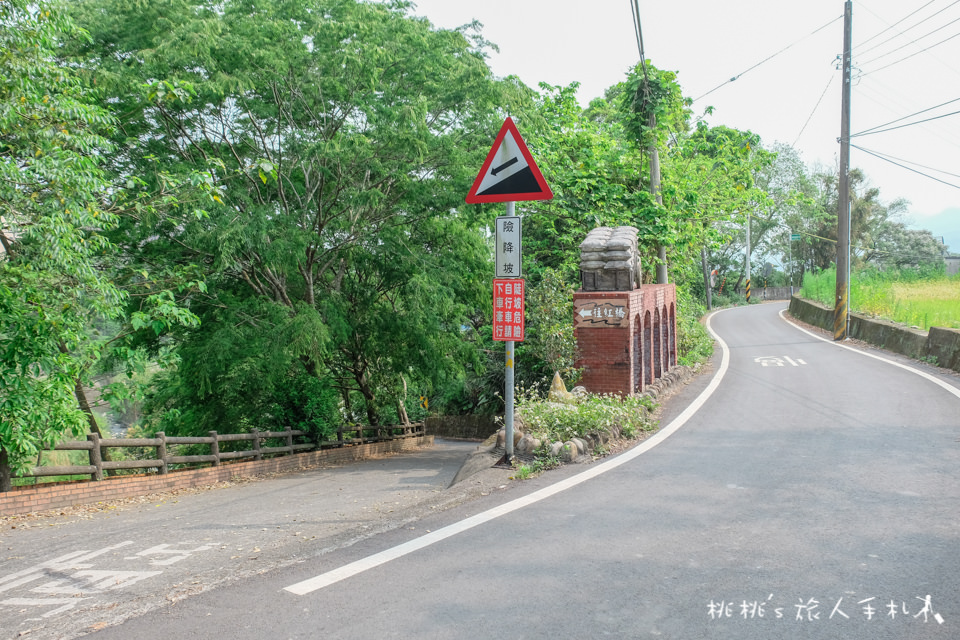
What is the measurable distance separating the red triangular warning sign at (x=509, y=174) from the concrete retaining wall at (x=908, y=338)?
1197cm

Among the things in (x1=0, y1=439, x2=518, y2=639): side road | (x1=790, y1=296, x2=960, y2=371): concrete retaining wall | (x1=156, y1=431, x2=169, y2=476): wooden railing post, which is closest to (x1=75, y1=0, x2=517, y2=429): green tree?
(x1=156, y1=431, x2=169, y2=476): wooden railing post

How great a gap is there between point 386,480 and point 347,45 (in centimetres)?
743

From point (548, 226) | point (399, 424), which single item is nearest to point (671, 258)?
point (548, 226)

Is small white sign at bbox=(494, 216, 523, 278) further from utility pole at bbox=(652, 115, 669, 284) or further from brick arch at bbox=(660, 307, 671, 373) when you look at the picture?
utility pole at bbox=(652, 115, 669, 284)

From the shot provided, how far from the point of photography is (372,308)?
49.3 ft

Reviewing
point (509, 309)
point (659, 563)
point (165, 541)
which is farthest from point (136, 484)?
point (659, 563)

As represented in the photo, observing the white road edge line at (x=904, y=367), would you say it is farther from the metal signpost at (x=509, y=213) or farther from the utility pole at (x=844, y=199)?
the metal signpost at (x=509, y=213)

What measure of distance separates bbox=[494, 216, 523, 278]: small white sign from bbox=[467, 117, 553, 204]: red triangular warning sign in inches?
9.6

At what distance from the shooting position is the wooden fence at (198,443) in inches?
375

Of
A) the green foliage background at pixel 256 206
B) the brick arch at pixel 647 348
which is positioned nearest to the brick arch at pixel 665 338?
the brick arch at pixel 647 348

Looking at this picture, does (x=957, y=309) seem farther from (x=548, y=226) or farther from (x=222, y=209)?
(x=222, y=209)

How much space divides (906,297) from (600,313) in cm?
1889

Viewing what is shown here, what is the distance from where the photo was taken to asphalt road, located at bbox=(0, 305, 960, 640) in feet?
11.1

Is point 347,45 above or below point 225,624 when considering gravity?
above
